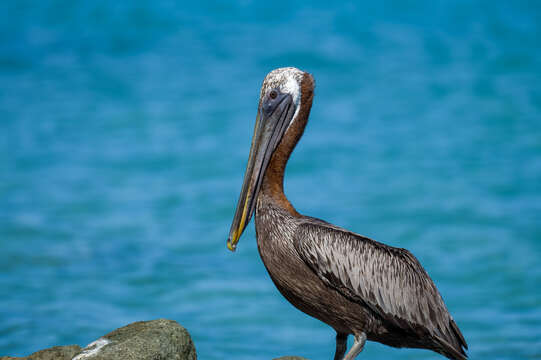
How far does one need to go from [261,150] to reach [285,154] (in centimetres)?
16

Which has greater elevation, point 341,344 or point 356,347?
point 341,344

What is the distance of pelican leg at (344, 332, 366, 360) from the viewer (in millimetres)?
4820

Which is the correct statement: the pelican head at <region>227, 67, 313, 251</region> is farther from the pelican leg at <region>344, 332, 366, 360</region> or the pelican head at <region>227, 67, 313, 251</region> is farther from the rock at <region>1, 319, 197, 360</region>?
the pelican leg at <region>344, 332, 366, 360</region>

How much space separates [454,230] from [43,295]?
697cm

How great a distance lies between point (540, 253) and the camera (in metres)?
14.1

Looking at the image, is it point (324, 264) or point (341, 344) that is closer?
point (324, 264)

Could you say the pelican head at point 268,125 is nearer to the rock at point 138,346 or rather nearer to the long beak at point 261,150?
the long beak at point 261,150

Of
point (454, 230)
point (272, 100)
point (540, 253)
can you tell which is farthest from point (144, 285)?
point (272, 100)

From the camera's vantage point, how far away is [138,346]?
203 inches

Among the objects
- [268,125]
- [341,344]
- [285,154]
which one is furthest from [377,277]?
[268,125]

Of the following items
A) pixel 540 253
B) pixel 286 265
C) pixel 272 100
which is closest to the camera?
pixel 286 265

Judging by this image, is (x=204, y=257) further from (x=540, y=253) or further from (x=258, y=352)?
(x=540, y=253)

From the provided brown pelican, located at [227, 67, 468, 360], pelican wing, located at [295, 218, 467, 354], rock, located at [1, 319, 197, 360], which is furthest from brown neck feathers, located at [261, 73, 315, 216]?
rock, located at [1, 319, 197, 360]

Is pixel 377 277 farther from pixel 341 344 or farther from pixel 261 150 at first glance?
pixel 261 150
